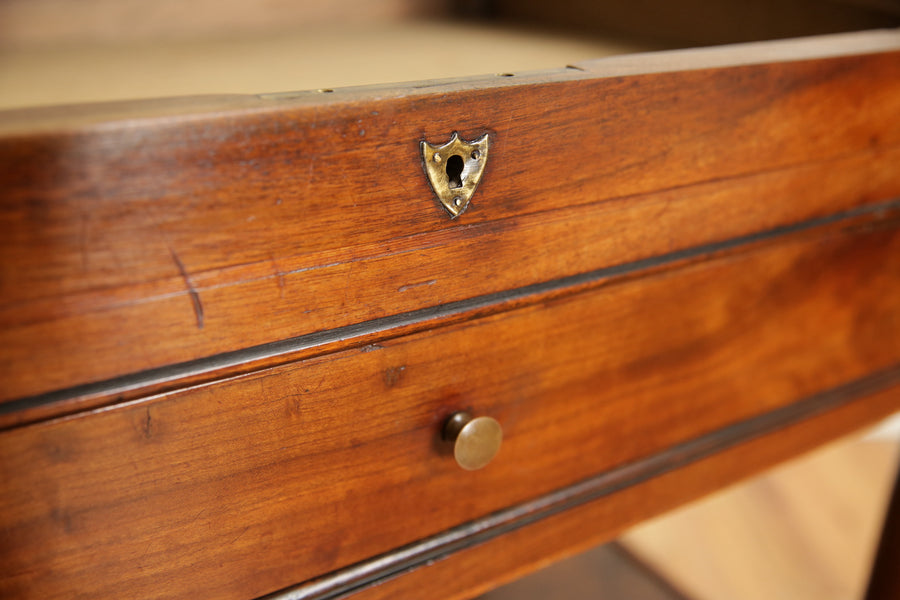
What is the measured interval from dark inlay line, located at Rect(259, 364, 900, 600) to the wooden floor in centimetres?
46

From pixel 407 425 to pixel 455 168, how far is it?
0.47 feet

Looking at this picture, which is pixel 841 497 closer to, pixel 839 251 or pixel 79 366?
pixel 839 251

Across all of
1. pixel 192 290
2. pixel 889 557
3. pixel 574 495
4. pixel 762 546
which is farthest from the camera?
pixel 762 546

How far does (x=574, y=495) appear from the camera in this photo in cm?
50

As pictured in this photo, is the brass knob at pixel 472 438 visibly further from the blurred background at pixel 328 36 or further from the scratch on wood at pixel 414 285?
the blurred background at pixel 328 36

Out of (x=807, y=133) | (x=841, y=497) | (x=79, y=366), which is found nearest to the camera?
(x=79, y=366)

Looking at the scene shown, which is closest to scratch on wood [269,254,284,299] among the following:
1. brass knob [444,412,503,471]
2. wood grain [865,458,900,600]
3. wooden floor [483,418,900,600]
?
brass knob [444,412,503,471]

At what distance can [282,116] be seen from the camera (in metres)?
0.31

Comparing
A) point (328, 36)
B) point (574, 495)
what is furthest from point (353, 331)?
point (328, 36)

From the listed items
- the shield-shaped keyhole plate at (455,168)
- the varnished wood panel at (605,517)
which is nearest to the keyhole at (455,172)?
the shield-shaped keyhole plate at (455,168)

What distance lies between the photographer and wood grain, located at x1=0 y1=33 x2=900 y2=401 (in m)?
0.29

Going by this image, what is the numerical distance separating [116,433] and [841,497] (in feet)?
4.65

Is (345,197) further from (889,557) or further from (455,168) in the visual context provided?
(889,557)

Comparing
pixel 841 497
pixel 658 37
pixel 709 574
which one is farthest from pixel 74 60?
pixel 841 497
